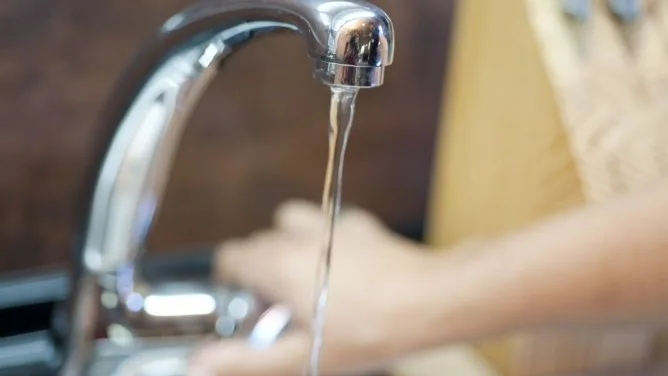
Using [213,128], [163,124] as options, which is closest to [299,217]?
[213,128]

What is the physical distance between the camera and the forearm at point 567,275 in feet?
1.67

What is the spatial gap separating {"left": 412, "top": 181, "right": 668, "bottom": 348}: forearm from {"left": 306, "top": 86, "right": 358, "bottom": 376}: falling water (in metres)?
0.08

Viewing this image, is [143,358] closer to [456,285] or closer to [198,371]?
[198,371]

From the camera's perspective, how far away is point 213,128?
722 mm

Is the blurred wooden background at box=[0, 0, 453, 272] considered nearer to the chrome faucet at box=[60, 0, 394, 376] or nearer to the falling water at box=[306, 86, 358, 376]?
the chrome faucet at box=[60, 0, 394, 376]

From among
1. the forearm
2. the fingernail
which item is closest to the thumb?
the fingernail

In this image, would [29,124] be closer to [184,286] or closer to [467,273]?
[184,286]

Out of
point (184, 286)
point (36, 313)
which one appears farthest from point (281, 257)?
point (36, 313)

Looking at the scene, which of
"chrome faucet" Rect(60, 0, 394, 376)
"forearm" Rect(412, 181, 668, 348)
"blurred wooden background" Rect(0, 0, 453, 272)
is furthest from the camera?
"blurred wooden background" Rect(0, 0, 453, 272)

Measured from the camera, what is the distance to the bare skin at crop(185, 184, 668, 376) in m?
0.52

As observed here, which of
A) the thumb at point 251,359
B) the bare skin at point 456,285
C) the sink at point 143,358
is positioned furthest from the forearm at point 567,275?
the sink at point 143,358

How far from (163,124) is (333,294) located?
192mm

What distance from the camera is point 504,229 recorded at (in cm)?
69

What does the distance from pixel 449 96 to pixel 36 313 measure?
1.31 feet
